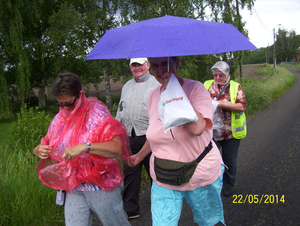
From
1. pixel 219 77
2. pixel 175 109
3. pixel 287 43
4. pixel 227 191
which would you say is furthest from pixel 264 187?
pixel 287 43

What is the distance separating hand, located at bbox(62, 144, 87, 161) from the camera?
184 centimetres

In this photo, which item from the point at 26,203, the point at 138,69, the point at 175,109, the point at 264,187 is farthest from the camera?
the point at 264,187

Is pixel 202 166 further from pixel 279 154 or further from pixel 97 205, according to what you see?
pixel 279 154

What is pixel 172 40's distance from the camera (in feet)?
5.07

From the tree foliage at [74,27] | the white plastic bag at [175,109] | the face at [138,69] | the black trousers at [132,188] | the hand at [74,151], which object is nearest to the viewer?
the white plastic bag at [175,109]

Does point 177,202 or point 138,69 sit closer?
point 177,202

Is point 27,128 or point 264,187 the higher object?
point 27,128

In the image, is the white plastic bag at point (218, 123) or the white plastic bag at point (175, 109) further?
the white plastic bag at point (218, 123)

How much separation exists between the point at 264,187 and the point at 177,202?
8.76ft

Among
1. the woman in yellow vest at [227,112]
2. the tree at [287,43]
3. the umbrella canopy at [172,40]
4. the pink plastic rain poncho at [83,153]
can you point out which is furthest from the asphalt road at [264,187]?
the tree at [287,43]

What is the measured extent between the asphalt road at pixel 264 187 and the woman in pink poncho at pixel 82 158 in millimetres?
1445

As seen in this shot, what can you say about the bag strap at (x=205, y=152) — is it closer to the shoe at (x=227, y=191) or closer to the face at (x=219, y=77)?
the face at (x=219, y=77)

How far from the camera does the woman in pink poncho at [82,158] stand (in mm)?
2020

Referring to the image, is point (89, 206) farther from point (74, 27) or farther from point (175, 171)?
point (74, 27)
